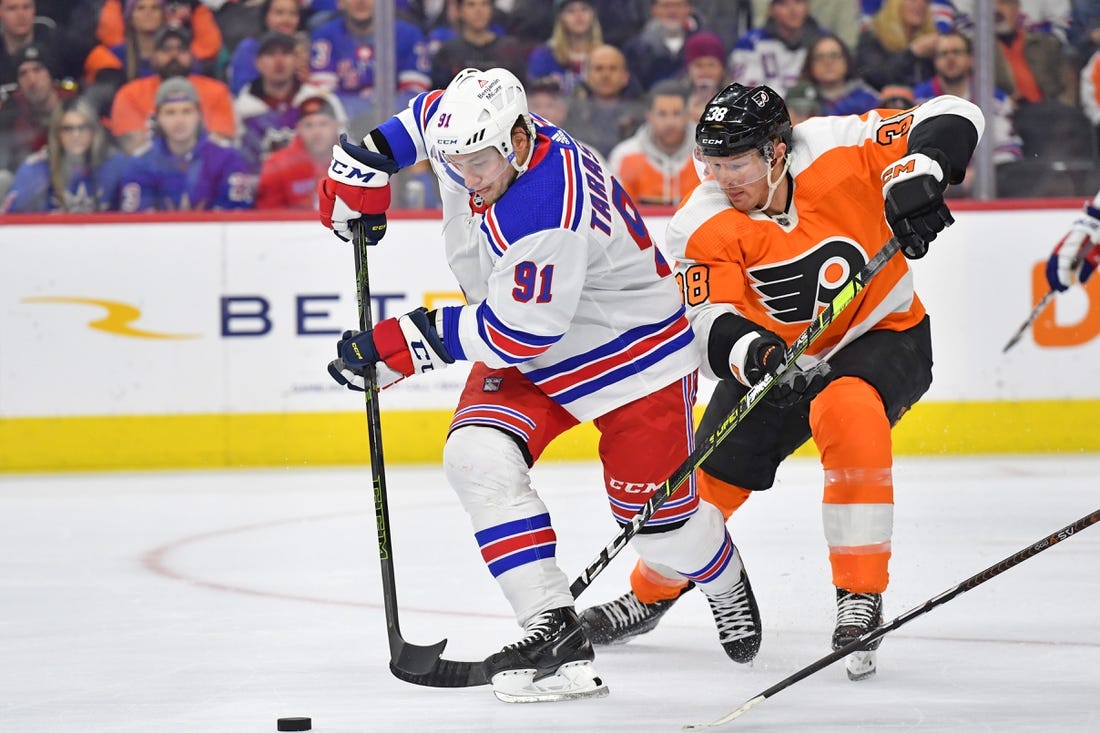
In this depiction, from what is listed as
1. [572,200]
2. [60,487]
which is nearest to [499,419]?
[572,200]

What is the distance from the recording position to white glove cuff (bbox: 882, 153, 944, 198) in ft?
9.35

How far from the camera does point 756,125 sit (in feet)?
9.90

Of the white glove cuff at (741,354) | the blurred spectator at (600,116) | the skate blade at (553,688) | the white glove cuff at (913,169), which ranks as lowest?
the skate blade at (553,688)

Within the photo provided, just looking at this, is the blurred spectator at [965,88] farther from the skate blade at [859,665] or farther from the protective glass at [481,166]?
the protective glass at [481,166]

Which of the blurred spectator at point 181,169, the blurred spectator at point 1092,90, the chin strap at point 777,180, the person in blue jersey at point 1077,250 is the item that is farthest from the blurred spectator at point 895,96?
the chin strap at point 777,180

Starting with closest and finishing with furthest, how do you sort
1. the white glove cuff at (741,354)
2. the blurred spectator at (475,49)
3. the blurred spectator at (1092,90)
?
the white glove cuff at (741,354)
the blurred spectator at (475,49)
the blurred spectator at (1092,90)

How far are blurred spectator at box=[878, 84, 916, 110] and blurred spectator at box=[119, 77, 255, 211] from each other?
2407mm

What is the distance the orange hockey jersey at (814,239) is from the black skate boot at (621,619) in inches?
20.8

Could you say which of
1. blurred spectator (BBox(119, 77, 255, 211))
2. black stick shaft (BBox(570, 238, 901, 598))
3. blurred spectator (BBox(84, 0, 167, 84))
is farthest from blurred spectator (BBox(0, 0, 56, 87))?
black stick shaft (BBox(570, 238, 901, 598))

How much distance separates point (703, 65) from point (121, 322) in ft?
7.81

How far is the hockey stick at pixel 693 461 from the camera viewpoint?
Result: 279 centimetres

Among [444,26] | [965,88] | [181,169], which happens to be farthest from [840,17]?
[181,169]

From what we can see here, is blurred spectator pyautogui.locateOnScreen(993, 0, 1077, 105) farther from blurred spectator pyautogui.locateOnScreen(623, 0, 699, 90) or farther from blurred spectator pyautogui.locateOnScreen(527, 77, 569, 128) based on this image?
blurred spectator pyautogui.locateOnScreen(527, 77, 569, 128)

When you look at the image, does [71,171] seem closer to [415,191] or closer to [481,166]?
[415,191]
